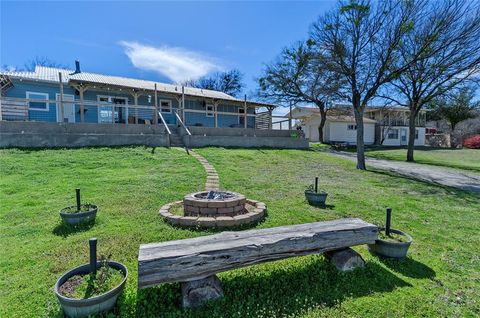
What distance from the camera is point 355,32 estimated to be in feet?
37.7

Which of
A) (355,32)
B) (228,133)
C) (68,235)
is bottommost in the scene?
(68,235)

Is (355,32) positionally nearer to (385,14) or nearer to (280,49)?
(385,14)

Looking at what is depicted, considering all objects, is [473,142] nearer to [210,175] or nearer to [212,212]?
[210,175]

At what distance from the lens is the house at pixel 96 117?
10.1 m

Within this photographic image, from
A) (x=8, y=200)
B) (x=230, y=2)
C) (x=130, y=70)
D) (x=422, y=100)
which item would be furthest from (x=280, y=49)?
(x=8, y=200)

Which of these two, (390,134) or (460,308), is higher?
(390,134)

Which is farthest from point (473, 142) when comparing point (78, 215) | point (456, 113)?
point (78, 215)

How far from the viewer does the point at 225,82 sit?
3819 centimetres

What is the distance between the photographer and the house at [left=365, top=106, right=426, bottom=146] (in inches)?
1183

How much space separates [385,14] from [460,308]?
1188cm

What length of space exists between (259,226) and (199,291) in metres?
1.98

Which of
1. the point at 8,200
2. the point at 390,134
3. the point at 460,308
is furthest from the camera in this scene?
the point at 390,134

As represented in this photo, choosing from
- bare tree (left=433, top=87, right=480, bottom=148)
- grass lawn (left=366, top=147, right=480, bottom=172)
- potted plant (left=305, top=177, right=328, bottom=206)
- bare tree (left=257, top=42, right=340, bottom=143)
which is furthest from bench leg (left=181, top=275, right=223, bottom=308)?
bare tree (left=433, top=87, right=480, bottom=148)

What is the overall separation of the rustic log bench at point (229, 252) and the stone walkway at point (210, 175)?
3540 mm
